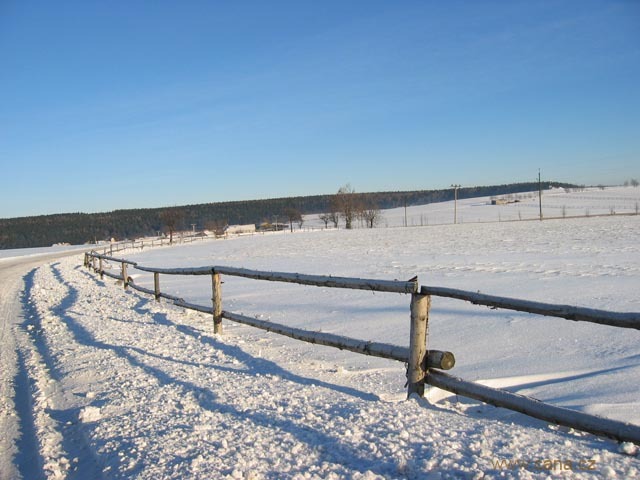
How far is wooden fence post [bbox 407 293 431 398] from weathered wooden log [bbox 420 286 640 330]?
0.10 meters

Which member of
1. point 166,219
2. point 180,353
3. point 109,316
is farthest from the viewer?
point 166,219

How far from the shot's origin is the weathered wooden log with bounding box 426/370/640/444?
3004mm

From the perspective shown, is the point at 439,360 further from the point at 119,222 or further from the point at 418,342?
the point at 119,222

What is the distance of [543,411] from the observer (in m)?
3.34

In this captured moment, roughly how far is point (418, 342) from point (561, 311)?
3.81 ft

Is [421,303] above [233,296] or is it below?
above

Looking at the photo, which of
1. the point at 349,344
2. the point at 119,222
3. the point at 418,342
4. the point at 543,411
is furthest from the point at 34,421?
the point at 119,222

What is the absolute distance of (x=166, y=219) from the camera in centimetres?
9275

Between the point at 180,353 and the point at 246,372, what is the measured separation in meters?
1.26

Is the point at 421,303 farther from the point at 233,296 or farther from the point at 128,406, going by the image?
the point at 233,296

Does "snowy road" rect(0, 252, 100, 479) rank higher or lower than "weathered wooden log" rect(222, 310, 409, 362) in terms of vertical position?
lower

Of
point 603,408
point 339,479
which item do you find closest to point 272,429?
point 339,479

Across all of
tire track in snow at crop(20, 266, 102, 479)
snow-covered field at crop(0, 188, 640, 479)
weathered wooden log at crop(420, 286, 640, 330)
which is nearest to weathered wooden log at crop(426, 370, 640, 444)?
snow-covered field at crop(0, 188, 640, 479)

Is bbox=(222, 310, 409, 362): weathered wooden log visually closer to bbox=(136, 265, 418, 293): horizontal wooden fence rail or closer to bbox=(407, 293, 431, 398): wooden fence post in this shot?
bbox=(407, 293, 431, 398): wooden fence post
